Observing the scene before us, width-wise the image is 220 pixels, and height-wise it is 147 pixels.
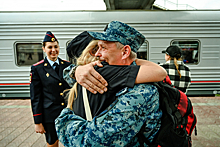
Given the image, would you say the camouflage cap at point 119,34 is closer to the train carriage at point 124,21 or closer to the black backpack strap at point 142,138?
the black backpack strap at point 142,138

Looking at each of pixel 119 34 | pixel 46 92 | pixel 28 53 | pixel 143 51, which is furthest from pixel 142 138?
pixel 28 53

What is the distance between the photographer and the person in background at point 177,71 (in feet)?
8.94

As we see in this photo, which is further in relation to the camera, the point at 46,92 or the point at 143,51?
the point at 143,51

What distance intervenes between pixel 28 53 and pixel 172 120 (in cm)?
585

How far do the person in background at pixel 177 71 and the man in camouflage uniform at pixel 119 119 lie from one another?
1917mm

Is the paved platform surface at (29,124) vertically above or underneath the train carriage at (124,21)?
underneath

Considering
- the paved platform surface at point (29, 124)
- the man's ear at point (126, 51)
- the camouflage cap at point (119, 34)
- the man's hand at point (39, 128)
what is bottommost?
the paved platform surface at point (29, 124)

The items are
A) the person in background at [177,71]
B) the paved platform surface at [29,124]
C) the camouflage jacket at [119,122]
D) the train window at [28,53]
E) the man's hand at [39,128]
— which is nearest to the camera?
the camouflage jacket at [119,122]

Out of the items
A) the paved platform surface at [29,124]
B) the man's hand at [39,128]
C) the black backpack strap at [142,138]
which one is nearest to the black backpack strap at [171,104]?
the black backpack strap at [142,138]

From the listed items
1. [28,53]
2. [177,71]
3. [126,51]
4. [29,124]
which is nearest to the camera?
[126,51]

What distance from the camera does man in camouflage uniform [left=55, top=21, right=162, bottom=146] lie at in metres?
0.85

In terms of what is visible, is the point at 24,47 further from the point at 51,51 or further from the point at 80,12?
the point at 51,51

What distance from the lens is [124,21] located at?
18.2 feet

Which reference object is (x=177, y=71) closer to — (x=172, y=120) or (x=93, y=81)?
(x=172, y=120)
